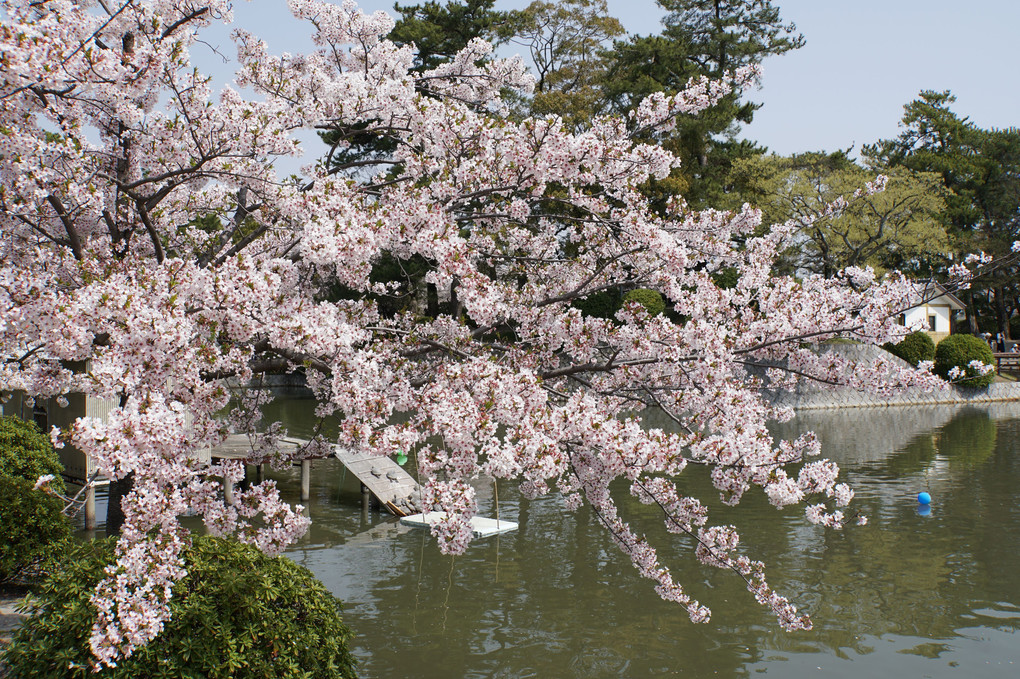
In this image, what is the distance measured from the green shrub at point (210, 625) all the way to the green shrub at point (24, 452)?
5.73 metres

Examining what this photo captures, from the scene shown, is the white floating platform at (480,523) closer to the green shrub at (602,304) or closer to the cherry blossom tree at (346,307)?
the cherry blossom tree at (346,307)

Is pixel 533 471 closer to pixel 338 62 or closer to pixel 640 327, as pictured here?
pixel 640 327

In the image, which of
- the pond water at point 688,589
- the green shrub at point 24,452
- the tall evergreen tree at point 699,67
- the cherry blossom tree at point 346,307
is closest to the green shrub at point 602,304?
the tall evergreen tree at point 699,67

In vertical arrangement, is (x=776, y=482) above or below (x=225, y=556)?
above

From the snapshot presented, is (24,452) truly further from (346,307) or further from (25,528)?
(346,307)

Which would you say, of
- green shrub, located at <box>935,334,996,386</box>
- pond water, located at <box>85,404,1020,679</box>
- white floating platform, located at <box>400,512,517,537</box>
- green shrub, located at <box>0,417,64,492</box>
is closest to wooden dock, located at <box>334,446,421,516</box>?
pond water, located at <box>85,404,1020,679</box>

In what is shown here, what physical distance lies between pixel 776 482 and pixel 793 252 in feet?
143

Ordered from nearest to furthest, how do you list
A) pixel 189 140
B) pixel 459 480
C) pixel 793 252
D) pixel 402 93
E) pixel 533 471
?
pixel 533 471, pixel 459 480, pixel 189 140, pixel 402 93, pixel 793 252

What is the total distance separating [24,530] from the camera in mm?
9266

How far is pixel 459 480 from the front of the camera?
5719 millimetres

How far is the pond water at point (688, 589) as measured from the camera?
9.38 metres

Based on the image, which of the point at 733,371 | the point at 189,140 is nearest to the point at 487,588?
the point at 733,371

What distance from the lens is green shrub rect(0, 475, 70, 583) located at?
916 cm

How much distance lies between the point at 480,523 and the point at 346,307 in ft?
27.7
